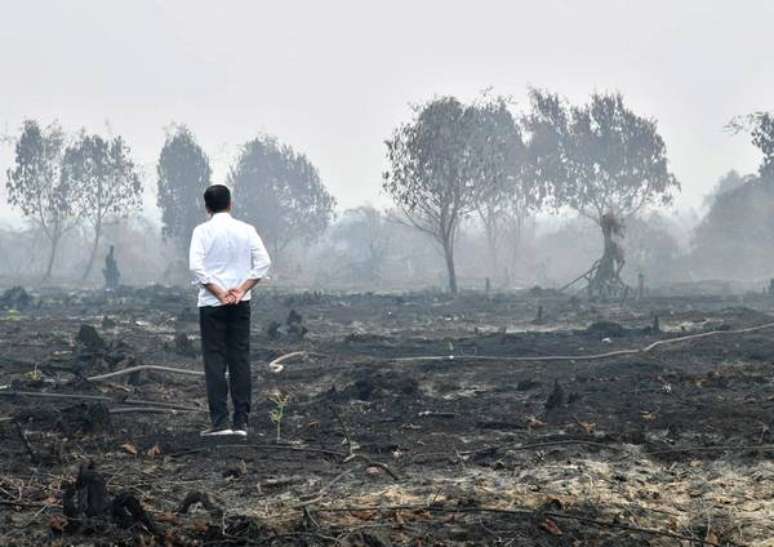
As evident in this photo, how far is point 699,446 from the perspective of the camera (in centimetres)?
663

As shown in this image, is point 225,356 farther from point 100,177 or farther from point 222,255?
point 100,177

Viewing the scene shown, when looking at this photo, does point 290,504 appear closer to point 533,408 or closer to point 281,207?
point 533,408

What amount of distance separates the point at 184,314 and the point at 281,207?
37.2 metres

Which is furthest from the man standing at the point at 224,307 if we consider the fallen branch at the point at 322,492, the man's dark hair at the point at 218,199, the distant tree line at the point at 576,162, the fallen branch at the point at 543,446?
the distant tree line at the point at 576,162

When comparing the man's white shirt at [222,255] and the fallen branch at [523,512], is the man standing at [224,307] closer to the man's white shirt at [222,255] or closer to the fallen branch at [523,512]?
the man's white shirt at [222,255]

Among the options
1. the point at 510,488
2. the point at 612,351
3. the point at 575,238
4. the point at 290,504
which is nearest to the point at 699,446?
the point at 510,488

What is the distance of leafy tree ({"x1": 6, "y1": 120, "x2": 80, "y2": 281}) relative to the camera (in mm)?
49812

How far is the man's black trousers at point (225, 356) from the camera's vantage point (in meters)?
7.09

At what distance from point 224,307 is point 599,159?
44265 mm

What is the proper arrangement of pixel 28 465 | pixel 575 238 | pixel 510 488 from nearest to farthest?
pixel 510 488
pixel 28 465
pixel 575 238

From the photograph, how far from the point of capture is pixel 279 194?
5844cm

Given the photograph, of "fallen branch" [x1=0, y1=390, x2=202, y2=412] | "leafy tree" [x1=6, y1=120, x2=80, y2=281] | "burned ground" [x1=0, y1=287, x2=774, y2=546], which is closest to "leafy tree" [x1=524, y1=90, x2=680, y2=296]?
"leafy tree" [x1=6, y1=120, x2=80, y2=281]

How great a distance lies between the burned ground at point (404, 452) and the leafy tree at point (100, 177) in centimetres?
3865

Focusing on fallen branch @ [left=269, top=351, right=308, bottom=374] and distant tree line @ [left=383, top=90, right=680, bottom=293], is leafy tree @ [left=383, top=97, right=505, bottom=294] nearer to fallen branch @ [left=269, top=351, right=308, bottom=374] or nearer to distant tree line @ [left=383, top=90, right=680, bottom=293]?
distant tree line @ [left=383, top=90, right=680, bottom=293]
